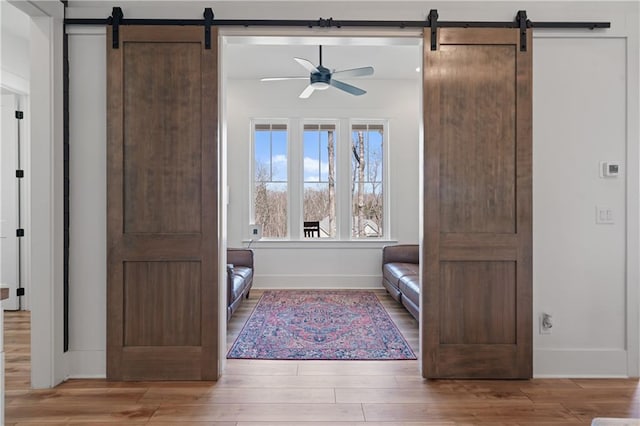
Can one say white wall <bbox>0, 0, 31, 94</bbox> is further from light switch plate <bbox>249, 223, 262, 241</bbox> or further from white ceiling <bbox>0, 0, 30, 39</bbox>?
light switch plate <bbox>249, 223, 262, 241</bbox>

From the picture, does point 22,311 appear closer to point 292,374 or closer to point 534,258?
point 292,374

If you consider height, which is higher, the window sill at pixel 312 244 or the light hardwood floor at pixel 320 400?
the window sill at pixel 312 244

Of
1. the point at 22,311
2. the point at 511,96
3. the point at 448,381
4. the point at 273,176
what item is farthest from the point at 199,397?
the point at 273,176

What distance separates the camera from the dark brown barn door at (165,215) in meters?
2.71

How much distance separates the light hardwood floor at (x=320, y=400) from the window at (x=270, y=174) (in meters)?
3.31

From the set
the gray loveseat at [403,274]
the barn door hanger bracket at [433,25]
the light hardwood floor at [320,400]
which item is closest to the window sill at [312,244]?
the gray loveseat at [403,274]

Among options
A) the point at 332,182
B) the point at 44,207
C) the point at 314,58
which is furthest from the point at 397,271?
the point at 44,207

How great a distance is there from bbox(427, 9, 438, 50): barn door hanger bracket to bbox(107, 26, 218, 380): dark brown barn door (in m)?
1.44

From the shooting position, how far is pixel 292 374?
2.82m

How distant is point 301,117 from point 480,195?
3.71 metres

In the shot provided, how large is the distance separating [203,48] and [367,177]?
12.2ft

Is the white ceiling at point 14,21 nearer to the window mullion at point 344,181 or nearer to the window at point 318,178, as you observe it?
the window at point 318,178

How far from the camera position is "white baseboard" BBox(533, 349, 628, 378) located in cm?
280

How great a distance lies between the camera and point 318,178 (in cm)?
607
